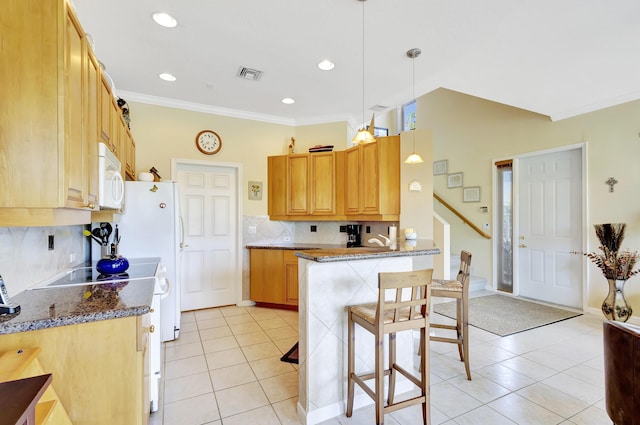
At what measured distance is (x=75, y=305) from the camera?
1478 millimetres

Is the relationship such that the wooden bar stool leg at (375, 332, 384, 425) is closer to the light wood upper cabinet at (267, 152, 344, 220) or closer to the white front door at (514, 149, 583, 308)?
the light wood upper cabinet at (267, 152, 344, 220)

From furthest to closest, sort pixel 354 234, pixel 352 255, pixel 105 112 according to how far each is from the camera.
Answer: pixel 354 234
pixel 105 112
pixel 352 255

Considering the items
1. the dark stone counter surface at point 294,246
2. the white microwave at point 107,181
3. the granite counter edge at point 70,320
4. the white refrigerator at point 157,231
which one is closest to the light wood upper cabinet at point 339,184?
the dark stone counter surface at point 294,246

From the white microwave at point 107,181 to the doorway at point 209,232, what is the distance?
6.65 ft

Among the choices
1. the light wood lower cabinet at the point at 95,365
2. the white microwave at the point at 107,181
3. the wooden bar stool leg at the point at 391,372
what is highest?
the white microwave at the point at 107,181

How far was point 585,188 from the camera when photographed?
3.88m

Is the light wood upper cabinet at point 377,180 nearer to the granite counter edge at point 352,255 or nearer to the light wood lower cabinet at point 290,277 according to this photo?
the light wood lower cabinet at point 290,277

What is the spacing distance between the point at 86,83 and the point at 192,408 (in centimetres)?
216

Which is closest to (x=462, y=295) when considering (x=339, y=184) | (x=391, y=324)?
(x=391, y=324)

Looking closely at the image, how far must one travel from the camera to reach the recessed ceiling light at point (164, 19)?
7.41 ft

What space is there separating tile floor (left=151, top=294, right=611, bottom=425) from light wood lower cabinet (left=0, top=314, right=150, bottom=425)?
29.1 inches

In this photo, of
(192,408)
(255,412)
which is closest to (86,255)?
(192,408)

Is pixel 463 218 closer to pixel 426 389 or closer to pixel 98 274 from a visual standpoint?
pixel 426 389

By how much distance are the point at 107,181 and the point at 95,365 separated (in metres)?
1.09
